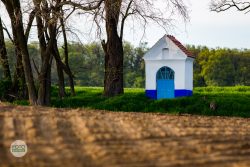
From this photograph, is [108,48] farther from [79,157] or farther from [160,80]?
[79,157]

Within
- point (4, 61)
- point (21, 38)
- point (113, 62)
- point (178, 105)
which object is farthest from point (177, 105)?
point (4, 61)

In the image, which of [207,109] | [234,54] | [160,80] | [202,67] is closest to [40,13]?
[207,109]

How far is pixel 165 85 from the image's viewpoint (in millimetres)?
30547

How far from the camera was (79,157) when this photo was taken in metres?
1.37

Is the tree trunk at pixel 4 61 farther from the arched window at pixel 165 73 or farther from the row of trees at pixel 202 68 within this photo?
the row of trees at pixel 202 68

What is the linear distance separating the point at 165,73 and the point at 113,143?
29669 millimetres

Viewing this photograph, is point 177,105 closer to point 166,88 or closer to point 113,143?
point 166,88

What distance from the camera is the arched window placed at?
30903 mm

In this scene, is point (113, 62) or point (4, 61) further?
point (113, 62)

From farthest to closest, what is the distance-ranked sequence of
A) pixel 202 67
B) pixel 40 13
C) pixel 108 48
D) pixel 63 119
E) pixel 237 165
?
pixel 202 67
pixel 108 48
pixel 40 13
pixel 63 119
pixel 237 165

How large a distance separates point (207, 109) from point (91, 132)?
70.1ft

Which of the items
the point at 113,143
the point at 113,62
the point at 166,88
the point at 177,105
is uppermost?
the point at 113,62

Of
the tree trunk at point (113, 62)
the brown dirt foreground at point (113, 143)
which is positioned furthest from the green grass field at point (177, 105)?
the brown dirt foreground at point (113, 143)

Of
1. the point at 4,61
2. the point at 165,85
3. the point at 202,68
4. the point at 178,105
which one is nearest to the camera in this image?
the point at 178,105
